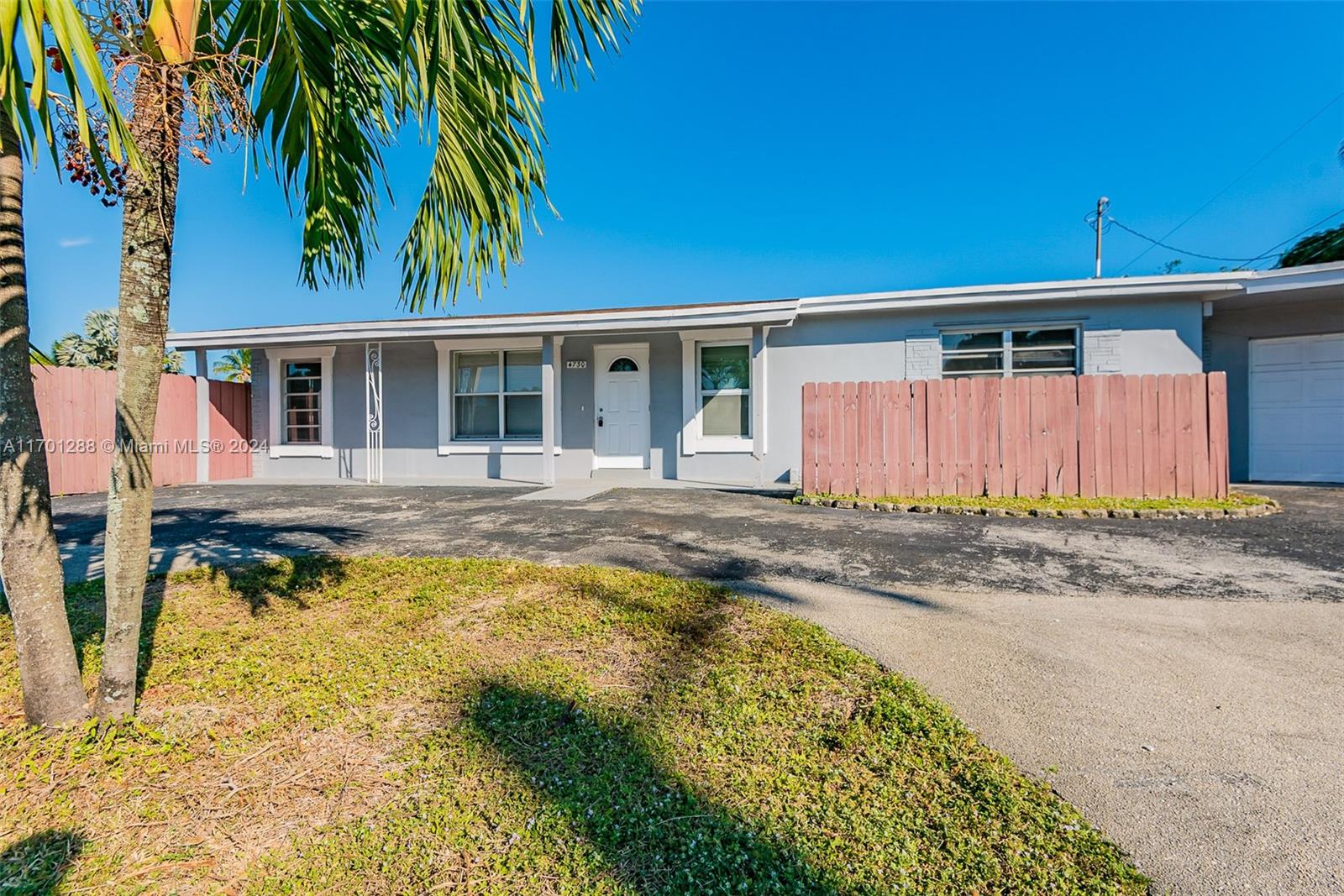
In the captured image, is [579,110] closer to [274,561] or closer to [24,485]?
[24,485]

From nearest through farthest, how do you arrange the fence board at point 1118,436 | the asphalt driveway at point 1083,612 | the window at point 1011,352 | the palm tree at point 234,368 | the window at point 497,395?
the asphalt driveway at point 1083,612
the fence board at point 1118,436
the window at point 1011,352
the window at point 497,395
the palm tree at point 234,368

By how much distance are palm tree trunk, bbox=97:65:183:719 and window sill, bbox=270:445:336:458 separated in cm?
1055

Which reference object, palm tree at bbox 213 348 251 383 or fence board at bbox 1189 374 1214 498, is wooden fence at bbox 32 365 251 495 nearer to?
fence board at bbox 1189 374 1214 498

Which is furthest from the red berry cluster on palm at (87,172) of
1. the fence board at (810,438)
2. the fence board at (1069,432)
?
the fence board at (1069,432)

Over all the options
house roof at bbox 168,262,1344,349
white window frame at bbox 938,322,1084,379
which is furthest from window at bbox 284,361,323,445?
white window frame at bbox 938,322,1084,379

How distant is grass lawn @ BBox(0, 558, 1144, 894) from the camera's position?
63.0 inches

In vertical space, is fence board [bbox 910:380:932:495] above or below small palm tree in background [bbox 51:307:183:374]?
below

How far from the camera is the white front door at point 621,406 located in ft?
34.9

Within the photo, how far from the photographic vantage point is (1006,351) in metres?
9.32

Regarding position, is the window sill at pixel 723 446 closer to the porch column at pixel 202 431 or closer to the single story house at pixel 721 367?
the single story house at pixel 721 367

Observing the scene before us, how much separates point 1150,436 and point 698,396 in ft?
20.8

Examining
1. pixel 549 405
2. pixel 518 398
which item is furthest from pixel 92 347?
pixel 549 405

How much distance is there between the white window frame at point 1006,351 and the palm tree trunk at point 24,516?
396 inches

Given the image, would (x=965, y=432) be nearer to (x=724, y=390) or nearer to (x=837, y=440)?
(x=837, y=440)
